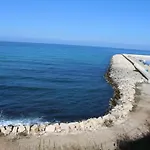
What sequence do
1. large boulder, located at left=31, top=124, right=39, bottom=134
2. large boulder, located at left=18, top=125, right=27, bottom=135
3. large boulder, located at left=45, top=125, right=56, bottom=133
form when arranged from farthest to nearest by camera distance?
large boulder, located at left=45, top=125, right=56, bottom=133
large boulder, located at left=31, top=124, right=39, bottom=134
large boulder, located at left=18, top=125, right=27, bottom=135

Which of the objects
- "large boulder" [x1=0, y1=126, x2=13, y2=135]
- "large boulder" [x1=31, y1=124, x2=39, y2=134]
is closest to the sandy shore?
"large boulder" [x1=31, y1=124, x2=39, y2=134]

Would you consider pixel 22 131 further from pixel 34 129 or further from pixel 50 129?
pixel 50 129

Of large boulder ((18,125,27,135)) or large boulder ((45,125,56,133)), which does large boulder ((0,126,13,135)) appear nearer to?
large boulder ((18,125,27,135))

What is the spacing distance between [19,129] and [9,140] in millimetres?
1202

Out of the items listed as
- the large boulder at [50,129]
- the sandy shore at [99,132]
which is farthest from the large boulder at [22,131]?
the large boulder at [50,129]

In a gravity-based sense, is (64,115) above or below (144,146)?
below

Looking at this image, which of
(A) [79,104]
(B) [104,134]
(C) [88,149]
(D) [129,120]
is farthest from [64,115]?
(C) [88,149]

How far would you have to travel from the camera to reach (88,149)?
42.1 feet

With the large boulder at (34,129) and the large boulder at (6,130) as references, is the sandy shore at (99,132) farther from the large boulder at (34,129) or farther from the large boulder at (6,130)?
the large boulder at (6,130)

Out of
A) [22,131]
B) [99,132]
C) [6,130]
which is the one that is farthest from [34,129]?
[99,132]

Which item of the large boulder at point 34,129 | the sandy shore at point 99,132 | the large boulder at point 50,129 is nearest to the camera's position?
the sandy shore at point 99,132

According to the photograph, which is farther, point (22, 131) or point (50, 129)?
point (50, 129)

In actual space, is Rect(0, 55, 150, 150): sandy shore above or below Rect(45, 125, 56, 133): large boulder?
below

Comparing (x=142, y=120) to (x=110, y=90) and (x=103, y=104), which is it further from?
(x=110, y=90)
